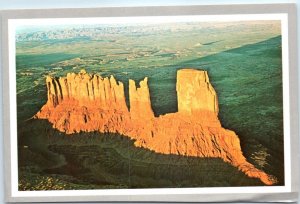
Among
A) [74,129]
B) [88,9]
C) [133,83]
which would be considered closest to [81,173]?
[74,129]

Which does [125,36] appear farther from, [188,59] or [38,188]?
[38,188]

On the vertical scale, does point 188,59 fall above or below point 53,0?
below

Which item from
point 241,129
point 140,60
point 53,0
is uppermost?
point 53,0

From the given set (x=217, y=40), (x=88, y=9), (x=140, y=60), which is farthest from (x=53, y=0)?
(x=217, y=40)
